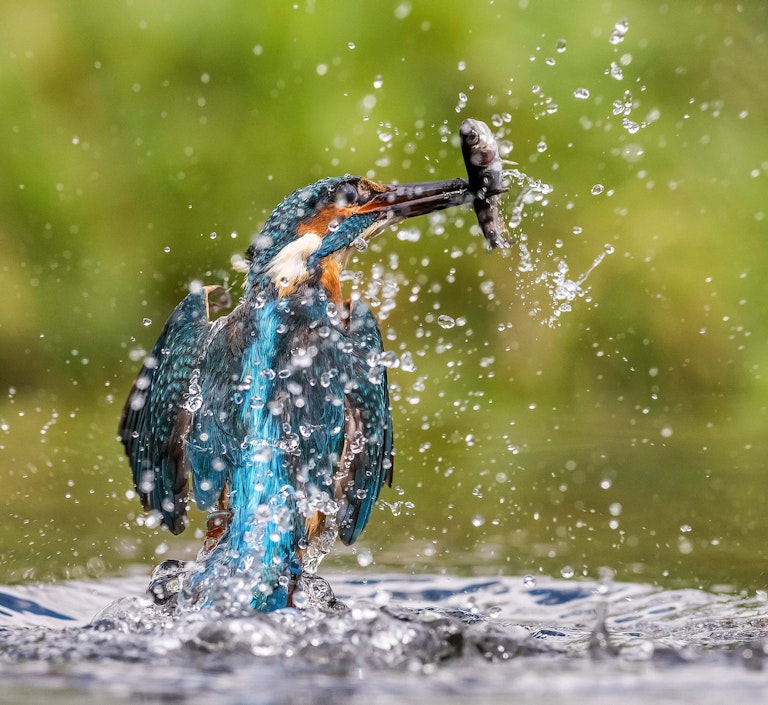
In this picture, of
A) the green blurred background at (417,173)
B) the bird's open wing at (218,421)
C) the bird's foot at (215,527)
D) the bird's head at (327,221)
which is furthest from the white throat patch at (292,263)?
the green blurred background at (417,173)

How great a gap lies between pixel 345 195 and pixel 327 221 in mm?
92

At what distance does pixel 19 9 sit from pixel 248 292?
12.1 ft

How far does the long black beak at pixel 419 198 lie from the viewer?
3662 mm

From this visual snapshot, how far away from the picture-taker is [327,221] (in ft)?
11.7

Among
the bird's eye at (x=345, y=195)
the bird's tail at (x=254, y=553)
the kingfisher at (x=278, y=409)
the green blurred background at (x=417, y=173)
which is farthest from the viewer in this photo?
the green blurred background at (x=417, y=173)

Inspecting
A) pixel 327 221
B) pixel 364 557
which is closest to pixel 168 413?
pixel 327 221

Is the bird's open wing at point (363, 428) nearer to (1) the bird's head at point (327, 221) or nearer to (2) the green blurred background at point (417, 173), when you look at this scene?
(1) the bird's head at point (327, 221)

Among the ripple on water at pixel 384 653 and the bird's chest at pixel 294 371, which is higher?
the bird's chest at pixel 294 371

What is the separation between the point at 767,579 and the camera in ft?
12.7

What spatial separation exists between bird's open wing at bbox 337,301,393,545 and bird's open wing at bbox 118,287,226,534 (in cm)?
41

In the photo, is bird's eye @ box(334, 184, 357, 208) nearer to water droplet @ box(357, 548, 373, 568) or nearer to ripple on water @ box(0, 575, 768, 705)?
ripple on water @ box(0, 575, 768, 705)

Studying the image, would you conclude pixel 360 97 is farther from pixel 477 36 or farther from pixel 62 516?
pixel 62 516

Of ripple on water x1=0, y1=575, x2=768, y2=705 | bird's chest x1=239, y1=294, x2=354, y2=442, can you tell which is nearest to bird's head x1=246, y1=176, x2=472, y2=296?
bird's chest x1=239, y1=294, x2=354, y2=442

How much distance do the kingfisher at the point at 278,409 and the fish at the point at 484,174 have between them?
0.04 meters
